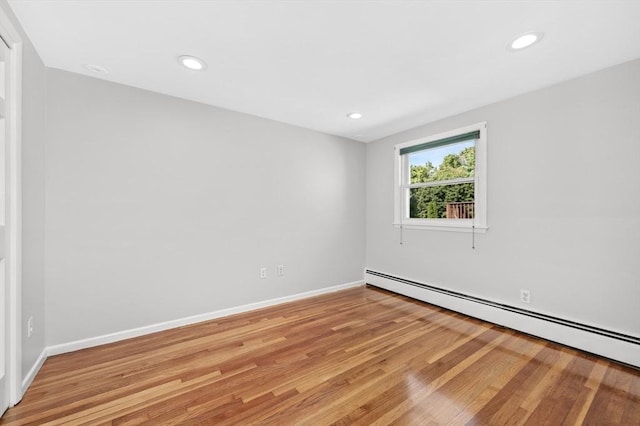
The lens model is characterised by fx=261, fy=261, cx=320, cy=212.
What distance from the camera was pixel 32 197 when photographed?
1873 millimetres

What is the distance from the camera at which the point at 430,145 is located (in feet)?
11.3

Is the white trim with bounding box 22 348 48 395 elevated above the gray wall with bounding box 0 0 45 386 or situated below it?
below

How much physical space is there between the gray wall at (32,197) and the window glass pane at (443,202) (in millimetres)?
3911

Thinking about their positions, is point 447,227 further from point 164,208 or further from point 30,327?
point 30,327

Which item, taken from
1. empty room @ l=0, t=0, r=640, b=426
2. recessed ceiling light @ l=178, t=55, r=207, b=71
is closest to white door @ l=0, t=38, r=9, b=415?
empty room @ l=0, t=0, r=640, b=426

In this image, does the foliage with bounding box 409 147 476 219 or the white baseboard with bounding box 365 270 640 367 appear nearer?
the white baseboard with bounding box 365 270 640 367

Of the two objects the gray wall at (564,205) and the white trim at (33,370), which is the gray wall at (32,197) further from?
the gray wall at (564,205)

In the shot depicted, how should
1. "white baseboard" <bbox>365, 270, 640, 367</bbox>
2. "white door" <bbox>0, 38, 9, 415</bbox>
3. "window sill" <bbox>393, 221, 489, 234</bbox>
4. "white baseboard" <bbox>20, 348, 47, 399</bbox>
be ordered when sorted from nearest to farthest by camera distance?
"white door" <bbox>0, 38, 9, 415</bbox> → "white baseboard" <bbox>20, 348, 47, 399</bbox> → "white baseboard" <bbox>365, 270, 640, 367</bbox> → "window sill" <bbox>393, 221, 489, 234</bbox>

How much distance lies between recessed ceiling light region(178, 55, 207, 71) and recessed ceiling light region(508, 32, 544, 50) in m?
2.32

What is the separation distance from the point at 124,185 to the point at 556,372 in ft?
12.8

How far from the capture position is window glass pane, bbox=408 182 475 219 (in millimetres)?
3141

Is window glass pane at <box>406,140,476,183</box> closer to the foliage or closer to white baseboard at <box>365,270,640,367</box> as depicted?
the foliage

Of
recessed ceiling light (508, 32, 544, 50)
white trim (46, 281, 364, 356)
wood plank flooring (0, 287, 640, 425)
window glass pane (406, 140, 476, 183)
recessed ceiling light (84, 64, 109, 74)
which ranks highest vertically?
recessed ceiling light (84, 64, 109, 74)

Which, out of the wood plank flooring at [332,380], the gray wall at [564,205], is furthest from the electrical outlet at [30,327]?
the gray wall at [564,205]
